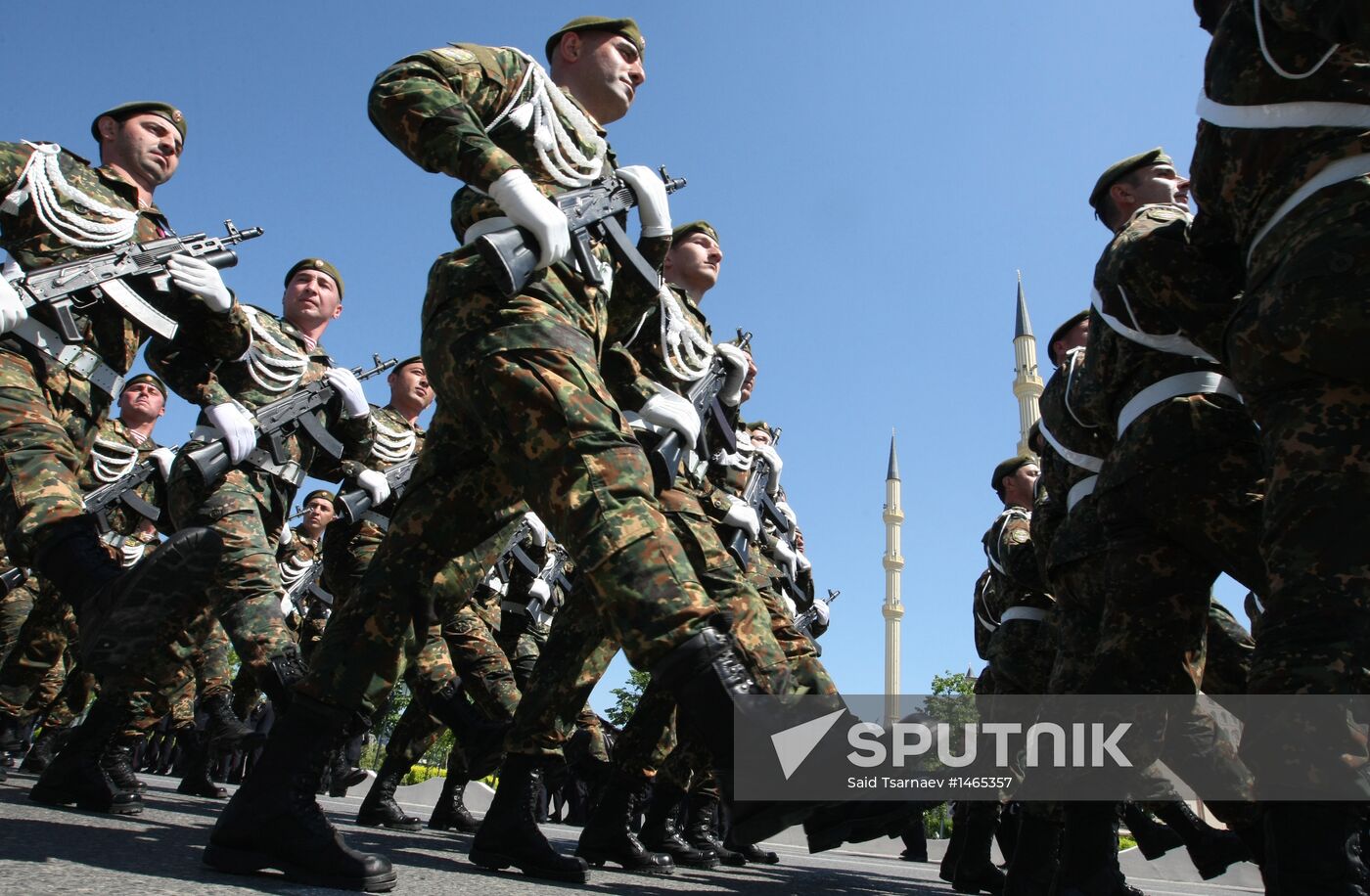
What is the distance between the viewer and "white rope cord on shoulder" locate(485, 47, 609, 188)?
3318 mm

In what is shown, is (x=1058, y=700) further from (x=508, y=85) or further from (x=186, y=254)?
(x=186, y=254)

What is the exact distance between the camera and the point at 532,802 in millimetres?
3729

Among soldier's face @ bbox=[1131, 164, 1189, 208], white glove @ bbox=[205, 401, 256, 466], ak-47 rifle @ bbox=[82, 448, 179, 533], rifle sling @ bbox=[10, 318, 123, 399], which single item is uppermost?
soldier's face @ bbox=[1131, 164, 1189, 208]

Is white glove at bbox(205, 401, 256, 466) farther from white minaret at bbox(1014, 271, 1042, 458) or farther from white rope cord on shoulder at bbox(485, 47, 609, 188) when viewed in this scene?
white minaret at bbox(1014, 271, 1042, 458)

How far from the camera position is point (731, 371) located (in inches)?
214

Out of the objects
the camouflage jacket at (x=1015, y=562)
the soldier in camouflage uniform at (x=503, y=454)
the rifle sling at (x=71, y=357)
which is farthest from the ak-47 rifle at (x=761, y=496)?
the soldier in camouflage uniform at (x=503, y=454)

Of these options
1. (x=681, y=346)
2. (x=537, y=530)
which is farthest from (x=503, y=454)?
(x=537, y=530)

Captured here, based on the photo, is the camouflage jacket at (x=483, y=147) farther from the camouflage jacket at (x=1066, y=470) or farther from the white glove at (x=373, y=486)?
the white glove at (x=373, y=486)

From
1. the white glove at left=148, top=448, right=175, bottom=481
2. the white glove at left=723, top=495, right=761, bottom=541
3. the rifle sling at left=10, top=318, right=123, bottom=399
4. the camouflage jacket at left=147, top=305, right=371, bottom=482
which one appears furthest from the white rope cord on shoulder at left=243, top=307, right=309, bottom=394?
the white glove at left=723, top=495, right=761, bottom=541

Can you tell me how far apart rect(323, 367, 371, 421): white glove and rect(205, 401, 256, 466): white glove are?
65cm

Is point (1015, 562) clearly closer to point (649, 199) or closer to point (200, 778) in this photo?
point (649, 199)

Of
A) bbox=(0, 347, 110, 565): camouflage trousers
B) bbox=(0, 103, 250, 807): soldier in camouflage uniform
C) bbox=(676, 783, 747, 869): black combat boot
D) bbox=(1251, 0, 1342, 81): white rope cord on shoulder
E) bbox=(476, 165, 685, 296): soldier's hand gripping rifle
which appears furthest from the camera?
bbox=(676, 783, 747, 869): black combat boot

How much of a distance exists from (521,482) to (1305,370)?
169 centimetres

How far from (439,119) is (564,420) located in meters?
0.97
